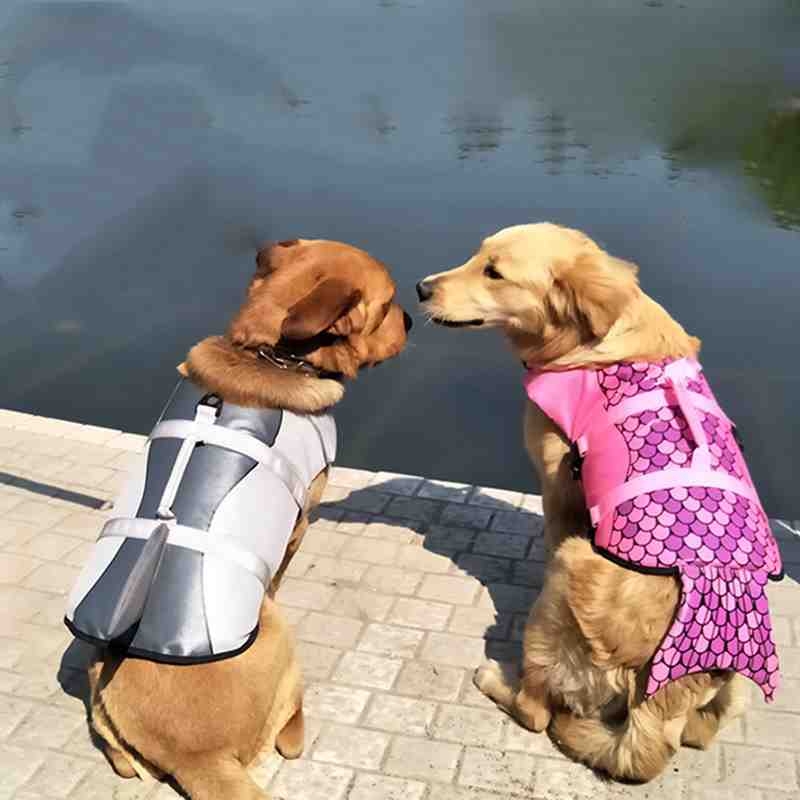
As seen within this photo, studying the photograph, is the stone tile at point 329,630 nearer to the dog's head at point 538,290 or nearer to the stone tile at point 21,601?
the stone tile at point 21,601

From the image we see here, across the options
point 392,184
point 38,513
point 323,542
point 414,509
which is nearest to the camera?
point 323,542

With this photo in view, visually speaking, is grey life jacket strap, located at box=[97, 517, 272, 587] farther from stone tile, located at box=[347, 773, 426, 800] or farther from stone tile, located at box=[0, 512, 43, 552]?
stone tile, located at box=[0, 512, 43, 552]

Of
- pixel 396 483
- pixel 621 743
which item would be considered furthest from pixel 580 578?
pixel 396 483

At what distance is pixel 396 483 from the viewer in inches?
236

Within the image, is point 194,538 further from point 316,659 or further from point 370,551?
point 370,551

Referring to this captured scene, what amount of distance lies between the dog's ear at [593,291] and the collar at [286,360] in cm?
102

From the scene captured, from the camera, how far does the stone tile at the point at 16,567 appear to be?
5027 millimetres

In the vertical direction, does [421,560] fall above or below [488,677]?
below

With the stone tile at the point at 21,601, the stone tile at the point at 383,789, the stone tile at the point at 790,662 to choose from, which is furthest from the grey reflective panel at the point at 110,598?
the stone tile at the point at 790,662

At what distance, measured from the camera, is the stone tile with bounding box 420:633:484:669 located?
4.50 metres

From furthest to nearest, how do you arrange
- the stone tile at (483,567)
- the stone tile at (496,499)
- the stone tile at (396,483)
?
the stone tile at (396,483) < the stone tile at (496,499) < the stone tile at (483,567)

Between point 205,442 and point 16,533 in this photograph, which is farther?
point 16,533

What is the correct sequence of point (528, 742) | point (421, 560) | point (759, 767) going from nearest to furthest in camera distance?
point (759, 767)
point (528, 742)
point (421, 560)

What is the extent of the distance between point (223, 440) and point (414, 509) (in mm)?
2347
